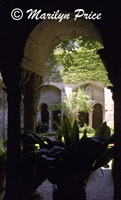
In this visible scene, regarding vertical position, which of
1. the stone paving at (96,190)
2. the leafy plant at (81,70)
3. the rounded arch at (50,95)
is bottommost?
the stone paving at (96,190)

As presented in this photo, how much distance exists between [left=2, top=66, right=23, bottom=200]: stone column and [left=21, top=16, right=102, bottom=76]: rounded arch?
21 cm

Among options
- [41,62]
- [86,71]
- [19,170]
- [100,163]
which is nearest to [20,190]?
[19,170]

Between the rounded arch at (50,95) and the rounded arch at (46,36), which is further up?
the rounded arch at (50,95)

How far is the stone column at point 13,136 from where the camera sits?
6.74 feet

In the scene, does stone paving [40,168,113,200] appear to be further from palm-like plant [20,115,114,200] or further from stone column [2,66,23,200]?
palm-like plant [20,115,114,200]

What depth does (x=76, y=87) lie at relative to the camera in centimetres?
1345

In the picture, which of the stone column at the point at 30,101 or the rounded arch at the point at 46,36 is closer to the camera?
the rounded arch at the point at 46,36

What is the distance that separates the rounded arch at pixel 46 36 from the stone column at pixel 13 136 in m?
0.21

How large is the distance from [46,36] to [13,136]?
4.29 feet

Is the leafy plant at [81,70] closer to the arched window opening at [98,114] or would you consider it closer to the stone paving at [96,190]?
the arched window opening at [98,114]

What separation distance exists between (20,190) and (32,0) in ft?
6.72

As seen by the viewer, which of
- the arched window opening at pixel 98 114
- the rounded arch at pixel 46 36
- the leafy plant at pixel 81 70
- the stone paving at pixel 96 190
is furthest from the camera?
the arched window opening at pixel 98 114

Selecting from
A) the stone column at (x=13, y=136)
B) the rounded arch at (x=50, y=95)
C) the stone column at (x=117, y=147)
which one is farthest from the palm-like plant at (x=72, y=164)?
the rounded arch at (x=50, y=95)

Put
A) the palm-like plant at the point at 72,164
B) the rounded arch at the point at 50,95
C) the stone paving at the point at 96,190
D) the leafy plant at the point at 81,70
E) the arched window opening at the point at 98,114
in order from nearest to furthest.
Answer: the palm-like plant at the point at 72,164 < the stone paving at the point at 96,190 < the leafy plant at the point at 81,70 < the rounded arch at the point at 50,95 < the arched window opening at the point at 98,114
